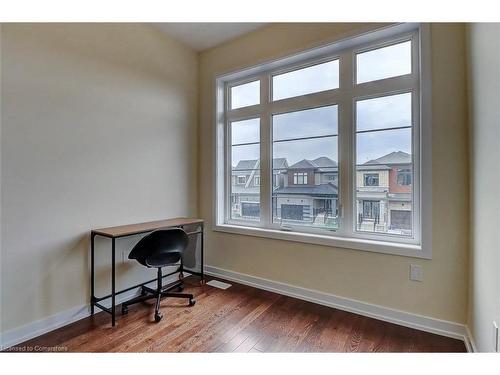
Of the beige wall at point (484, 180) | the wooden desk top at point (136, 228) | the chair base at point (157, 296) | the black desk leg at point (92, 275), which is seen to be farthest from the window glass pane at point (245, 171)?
the beige wall at point (484, 180)

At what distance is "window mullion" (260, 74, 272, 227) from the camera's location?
2.87 meters

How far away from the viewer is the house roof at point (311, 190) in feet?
8.19

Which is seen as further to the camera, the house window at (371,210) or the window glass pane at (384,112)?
the house window at (371,210)

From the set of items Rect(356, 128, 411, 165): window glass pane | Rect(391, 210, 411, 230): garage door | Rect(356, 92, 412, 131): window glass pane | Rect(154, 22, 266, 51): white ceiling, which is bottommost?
Rect(391, 210, 411, 230): garage door

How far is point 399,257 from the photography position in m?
2.05

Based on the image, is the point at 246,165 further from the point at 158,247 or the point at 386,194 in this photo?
the point at 386,194

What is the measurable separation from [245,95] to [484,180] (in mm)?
2474

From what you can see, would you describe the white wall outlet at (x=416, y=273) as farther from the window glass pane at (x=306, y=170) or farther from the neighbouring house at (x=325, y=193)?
the window glass pane at (x=306, y=170)

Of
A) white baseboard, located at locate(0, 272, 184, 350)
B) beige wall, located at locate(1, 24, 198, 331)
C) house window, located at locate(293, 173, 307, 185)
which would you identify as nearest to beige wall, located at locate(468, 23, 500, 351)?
house window, located at locate(293, 173, 307, 185)

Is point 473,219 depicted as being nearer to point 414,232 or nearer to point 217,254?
point 414,232

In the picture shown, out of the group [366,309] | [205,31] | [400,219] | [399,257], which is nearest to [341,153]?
[400,219]

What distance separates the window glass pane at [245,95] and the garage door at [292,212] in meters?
1.32

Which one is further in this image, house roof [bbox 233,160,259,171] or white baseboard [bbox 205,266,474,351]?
house roof [bbox 233,160,259,171]

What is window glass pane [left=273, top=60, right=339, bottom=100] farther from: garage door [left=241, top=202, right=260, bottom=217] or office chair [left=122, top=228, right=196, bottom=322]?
office chair [left=122, top=228, right=196, bottom=322]
